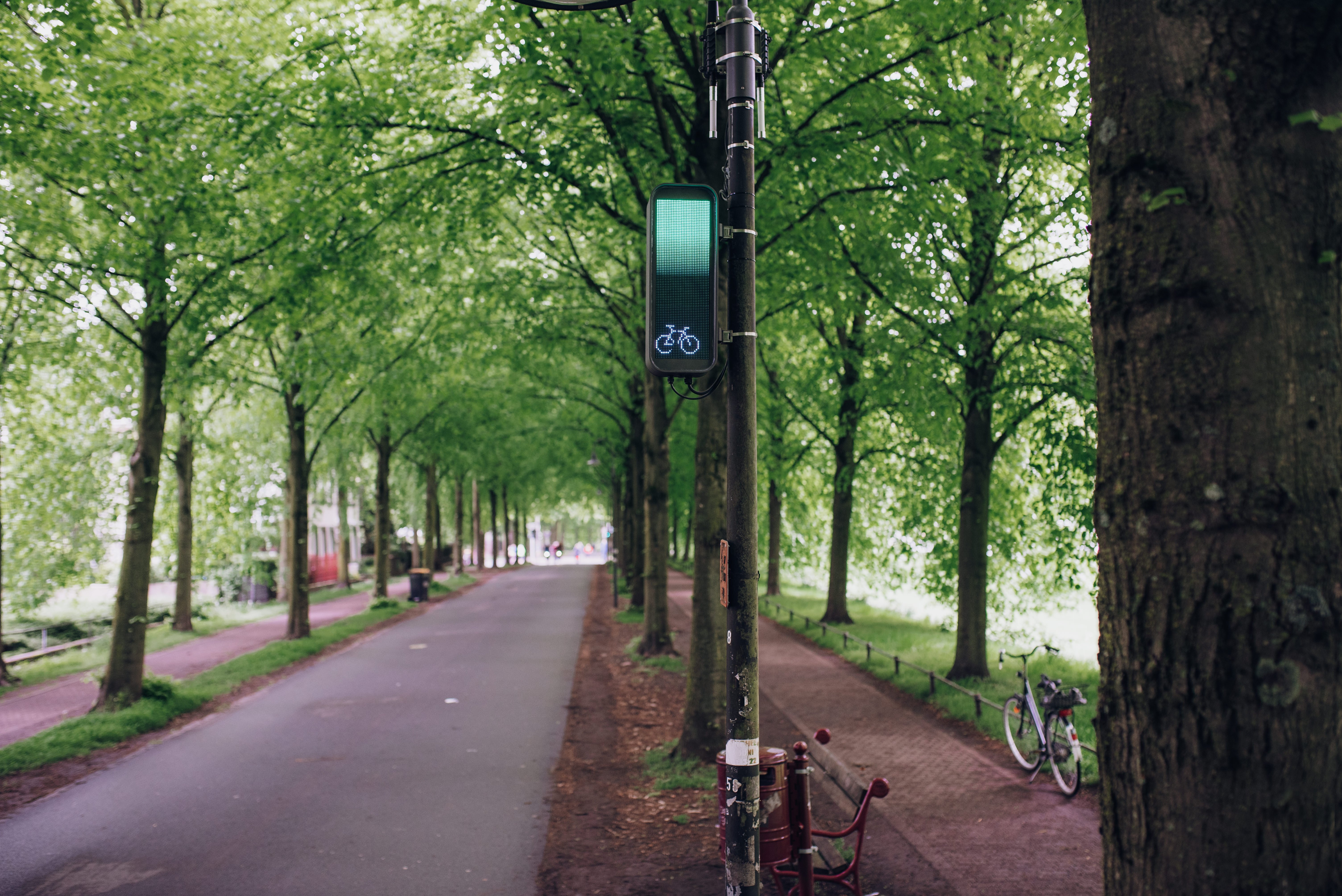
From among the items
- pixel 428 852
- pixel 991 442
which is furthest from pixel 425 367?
pixel 428 852

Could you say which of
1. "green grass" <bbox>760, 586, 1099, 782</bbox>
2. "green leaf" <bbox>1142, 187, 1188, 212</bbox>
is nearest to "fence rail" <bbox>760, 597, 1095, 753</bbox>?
"green grass" <bbox>760, 586, 1099, 782</bbox>

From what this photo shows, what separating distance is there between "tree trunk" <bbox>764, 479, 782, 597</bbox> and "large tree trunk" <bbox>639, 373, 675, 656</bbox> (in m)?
9.59

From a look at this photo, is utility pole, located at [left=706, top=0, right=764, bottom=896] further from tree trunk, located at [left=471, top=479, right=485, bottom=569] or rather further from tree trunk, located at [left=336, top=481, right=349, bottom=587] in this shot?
tree trunk, located at [left=471, top=479, right=485, bottom=569]

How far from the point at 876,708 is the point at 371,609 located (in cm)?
1872

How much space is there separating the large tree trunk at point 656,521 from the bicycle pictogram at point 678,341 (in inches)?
463

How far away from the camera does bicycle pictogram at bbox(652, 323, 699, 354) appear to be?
430 centimetres

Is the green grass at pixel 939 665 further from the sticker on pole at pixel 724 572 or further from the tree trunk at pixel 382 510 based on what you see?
the tree trunk at pixel 382 510

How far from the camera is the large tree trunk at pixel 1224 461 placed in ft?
7.91

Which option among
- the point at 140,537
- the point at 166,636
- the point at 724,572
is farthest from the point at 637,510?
Result: the point at 724,572

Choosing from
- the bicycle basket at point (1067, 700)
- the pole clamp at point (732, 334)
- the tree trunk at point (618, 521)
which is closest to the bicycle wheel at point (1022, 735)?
the bicycle basket at point (1067, 700)

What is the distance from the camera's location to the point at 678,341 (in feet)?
14.1

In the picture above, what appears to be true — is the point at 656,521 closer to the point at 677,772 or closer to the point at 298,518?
the point at 677,772

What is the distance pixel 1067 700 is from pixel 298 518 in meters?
17.2

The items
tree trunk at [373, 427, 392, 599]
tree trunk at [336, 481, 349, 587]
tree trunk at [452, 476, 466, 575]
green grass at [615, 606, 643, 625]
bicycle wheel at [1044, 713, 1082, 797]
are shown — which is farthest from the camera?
tree trunk at [452, 476, 466, 575]
